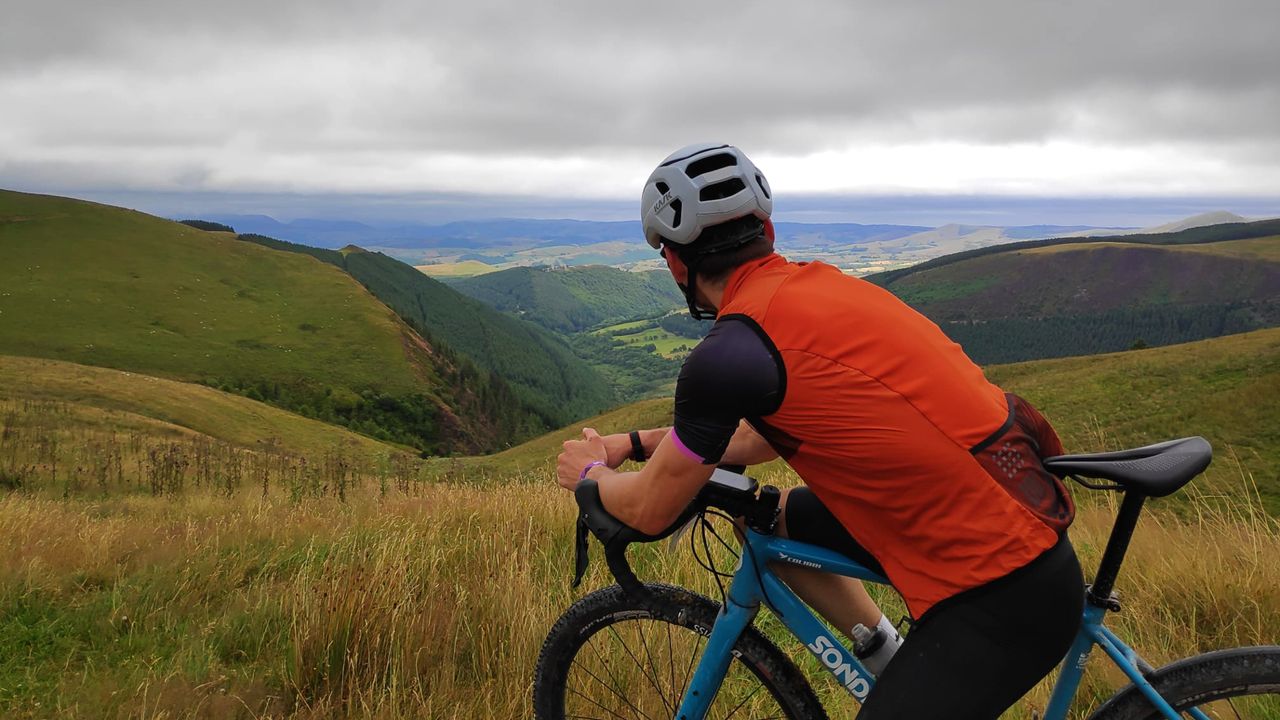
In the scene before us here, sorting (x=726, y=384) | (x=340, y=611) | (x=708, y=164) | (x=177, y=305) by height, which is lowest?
(x=177, y=305)

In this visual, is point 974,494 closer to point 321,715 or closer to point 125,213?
point 321,715

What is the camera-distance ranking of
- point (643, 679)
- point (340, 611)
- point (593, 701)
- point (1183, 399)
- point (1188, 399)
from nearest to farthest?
point (593, 701) < point (643, 679) < point (340, 611) < point (1188, 399) < point (1183, 399)

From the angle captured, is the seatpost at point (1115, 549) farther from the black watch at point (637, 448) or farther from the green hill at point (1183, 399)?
the green hill at point (1183, 399)

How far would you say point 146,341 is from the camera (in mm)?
100875

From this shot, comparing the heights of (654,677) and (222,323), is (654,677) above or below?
above

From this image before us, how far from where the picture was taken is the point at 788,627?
2.53m

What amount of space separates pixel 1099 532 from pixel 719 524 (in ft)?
11.4

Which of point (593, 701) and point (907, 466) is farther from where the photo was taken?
point (593, 701)

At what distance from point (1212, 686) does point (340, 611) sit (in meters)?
3.95

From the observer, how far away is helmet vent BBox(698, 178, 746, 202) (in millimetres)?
2502

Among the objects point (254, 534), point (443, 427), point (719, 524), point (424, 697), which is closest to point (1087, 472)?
point (424, 697)

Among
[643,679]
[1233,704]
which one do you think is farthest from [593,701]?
[1233,704]

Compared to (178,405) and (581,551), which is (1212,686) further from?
(178,405)

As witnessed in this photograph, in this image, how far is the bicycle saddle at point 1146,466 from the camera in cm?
202
